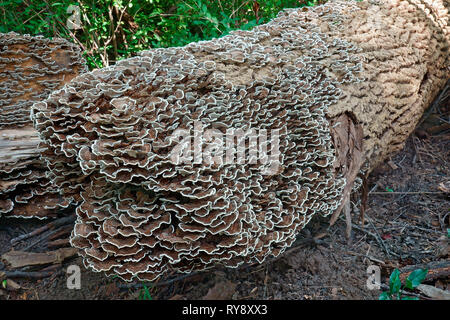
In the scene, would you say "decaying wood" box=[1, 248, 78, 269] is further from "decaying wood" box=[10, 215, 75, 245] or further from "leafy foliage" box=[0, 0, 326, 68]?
"leafy foliage" box=[0, 0, 326, 68]

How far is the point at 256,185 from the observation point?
10.4 ft

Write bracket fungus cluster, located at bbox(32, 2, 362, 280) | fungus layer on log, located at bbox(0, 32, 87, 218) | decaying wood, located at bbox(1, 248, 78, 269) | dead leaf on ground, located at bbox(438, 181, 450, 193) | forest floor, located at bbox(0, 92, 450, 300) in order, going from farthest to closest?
dead leaf on ground, located at bbox(438, 181, 450, 193) → fungus layer on log, located at bbox(0, 32, 87, 218) → decaying wood, located at bbox(1, 248, 78, 269) → forest floor, located at bbox(0, 92, 450, 300) → bracket fungus cluster, located at bbox(32, 2, 362, 280)

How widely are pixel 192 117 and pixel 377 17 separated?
12.9 ft

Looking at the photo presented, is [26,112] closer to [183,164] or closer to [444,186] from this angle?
[183,164]

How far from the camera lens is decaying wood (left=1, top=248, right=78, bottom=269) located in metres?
3.53

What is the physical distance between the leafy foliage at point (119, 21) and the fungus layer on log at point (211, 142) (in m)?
3.18

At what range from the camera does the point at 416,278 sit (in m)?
3.20

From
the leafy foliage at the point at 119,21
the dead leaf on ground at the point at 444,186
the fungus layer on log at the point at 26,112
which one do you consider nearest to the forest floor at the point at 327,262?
the dead leaf on ground at the point at 444,186

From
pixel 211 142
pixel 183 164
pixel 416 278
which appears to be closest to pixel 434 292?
pixel 416 278

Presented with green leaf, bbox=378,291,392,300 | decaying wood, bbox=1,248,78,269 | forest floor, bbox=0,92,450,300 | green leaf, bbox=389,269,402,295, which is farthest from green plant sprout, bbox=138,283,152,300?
green leaf, bbox=389,269,402,295

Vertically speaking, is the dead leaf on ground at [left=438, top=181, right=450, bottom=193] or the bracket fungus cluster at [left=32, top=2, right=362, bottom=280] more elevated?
the bracket fungus cluster at [left=32, top=2, right=362, bottom=280]

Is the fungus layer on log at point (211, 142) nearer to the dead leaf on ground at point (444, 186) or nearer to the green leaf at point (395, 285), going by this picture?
the green leaf at point (395, 285)
